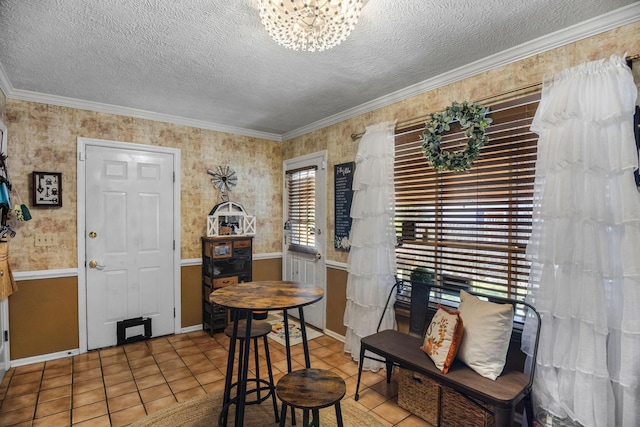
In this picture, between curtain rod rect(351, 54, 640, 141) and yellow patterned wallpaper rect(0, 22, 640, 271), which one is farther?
yellow patterned wallpaper rect(0, 22, 640, 271)

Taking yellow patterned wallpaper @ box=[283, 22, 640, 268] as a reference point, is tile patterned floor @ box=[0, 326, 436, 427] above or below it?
below

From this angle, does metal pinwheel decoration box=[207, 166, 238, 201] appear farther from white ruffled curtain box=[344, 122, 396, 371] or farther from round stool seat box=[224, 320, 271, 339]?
round stool seat box=[224, 320, 271, 339]

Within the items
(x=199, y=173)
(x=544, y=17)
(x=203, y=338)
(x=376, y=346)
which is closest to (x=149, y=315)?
(x=203, y=338)

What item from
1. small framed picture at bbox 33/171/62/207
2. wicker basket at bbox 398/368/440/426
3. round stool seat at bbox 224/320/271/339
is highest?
small framed picture at bbox 33/171/62/207

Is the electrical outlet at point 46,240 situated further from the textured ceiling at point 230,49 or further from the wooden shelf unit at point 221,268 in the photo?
the wooden shelf unit at point 221,268

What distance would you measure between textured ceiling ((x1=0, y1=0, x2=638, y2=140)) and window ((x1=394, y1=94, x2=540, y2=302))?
0.51 metres

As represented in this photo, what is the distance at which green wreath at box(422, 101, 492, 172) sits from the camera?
237 centimetres

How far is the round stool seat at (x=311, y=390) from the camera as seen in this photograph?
1.56m

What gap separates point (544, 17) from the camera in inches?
75.4

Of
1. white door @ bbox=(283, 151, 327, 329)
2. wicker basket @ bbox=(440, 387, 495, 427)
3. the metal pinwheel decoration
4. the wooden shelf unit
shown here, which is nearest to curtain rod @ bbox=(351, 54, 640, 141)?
white door @ bbox=(283, 151, 327, 329)

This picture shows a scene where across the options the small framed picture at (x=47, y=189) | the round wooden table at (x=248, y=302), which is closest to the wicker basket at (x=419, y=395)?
the round wooden table at (x=248, y=302)

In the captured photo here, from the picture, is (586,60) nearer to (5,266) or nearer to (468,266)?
(468,266)

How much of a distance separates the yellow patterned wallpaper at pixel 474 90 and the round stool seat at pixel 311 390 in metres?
1.94

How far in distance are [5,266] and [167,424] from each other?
1922 millimetres
